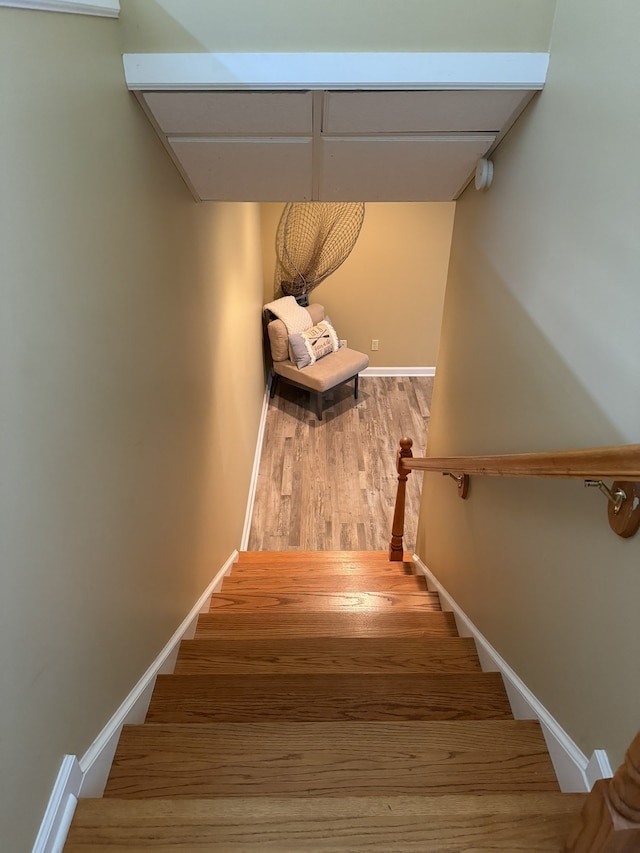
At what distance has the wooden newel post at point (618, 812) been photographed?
82 centimetres

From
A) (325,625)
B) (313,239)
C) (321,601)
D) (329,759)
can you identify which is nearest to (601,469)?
(329,759)

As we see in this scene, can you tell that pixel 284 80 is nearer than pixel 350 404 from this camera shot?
Yes

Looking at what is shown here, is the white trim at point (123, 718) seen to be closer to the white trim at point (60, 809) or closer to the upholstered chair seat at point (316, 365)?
the white trim at point (60, 809)

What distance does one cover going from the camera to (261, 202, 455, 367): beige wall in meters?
5.12

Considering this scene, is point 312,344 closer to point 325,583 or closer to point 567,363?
Answer: point 325,583

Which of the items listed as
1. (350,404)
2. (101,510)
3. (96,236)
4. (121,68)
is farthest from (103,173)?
(350,404)

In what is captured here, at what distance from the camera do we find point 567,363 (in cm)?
135

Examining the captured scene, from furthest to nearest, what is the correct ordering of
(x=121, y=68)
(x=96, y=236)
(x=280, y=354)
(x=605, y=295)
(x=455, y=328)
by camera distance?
(x=280, y=354), (x=455, y=328), (x=121, y=68), (x=96, y=236), (x=605, y=295)

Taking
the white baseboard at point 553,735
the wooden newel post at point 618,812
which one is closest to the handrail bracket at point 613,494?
the wooden newel post at point 618,812

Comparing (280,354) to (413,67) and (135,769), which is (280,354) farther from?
(135,769)

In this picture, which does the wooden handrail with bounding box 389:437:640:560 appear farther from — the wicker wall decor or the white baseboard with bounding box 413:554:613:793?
the wicker wall decor

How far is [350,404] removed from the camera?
219 inches

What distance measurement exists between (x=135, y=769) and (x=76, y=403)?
36.3 inches

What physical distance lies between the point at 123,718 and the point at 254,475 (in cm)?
303
